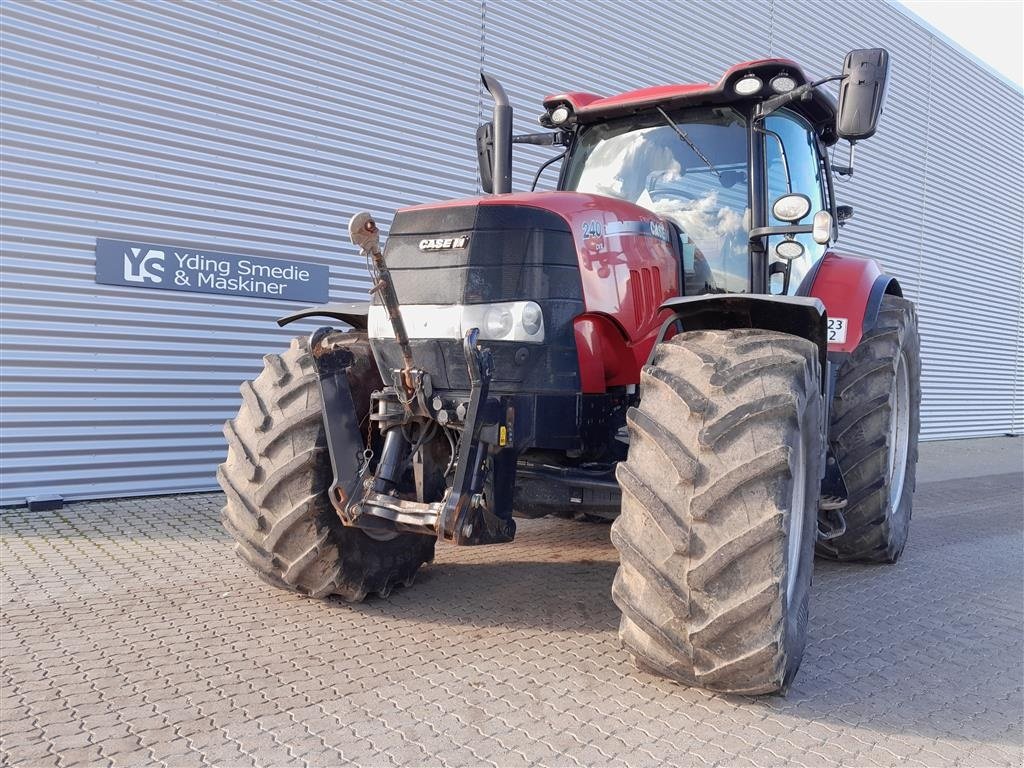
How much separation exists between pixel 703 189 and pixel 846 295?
1.16m

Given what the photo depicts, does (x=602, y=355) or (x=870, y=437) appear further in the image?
(x=870, y=437)

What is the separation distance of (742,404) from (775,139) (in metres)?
2.05

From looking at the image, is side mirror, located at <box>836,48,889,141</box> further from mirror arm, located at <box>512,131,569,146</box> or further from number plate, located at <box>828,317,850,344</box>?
mirror arm, located at <box>512,131,569,146</box>

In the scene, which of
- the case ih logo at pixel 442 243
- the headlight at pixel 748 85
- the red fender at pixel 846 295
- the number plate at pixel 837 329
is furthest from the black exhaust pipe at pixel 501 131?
the number plate at pixel 837 329

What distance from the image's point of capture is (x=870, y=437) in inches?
197

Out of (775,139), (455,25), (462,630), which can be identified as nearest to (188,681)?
(462,630)

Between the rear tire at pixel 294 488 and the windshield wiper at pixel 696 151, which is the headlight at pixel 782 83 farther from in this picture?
the rear tire at pixel 294 488

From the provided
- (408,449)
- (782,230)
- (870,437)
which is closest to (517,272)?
(408,449)

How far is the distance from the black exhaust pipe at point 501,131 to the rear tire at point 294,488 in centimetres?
101

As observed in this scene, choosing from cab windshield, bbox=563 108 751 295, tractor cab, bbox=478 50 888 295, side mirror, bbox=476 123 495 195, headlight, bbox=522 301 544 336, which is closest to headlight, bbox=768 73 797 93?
tractor cab, bbox=478 50 888 295

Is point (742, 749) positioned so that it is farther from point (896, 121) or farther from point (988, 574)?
point (896, 121)

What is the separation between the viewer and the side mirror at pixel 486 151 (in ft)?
16.5

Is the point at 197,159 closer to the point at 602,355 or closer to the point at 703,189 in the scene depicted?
the point at 703,189

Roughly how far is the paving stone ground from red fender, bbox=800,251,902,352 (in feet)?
4.71
